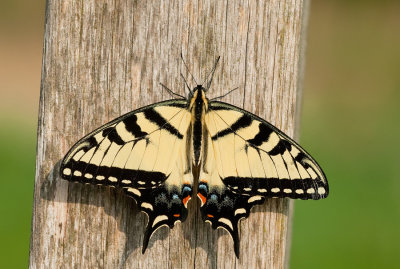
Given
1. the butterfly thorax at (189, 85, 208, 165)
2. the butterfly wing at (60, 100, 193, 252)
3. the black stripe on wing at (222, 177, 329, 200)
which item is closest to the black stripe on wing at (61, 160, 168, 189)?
the butterfly wing at (60, 100, 193, 252)

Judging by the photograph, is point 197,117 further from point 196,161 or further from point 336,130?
point 336,130

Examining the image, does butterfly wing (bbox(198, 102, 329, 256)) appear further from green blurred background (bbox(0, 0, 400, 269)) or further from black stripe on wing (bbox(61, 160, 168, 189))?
green blurred background (bbox(0, 0, 400, 269))

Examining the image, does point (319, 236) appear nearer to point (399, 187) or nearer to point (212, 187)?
point (399, 187)

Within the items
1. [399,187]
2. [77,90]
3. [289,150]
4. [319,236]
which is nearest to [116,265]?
[77,90]

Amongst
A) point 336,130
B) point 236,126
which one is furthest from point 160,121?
point 336,130

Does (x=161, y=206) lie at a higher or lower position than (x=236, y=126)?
lower

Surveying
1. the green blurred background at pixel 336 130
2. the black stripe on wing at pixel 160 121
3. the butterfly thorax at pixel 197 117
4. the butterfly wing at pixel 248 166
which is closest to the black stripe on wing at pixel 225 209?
the butterfly wing at pixel 248 166

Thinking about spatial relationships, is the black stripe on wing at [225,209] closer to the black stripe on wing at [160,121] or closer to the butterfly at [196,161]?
the butterfly at [196,161]
